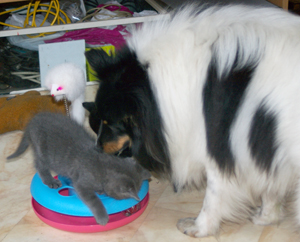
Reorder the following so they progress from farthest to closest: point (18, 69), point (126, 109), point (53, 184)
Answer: point (18, 69), point (53, 184), point (126, 109)

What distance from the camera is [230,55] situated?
1.39 metres

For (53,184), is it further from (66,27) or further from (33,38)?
(33,38)

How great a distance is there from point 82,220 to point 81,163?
0.26 metres

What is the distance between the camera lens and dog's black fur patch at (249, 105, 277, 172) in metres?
1.34

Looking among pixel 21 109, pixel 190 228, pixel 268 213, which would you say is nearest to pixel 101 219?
pixel 190 228

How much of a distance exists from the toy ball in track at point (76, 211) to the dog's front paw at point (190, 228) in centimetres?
22

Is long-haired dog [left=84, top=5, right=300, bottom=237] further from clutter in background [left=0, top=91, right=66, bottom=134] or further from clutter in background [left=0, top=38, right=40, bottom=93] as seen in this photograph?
clutter in background [left=0, top=38, right=40, bottom=93]

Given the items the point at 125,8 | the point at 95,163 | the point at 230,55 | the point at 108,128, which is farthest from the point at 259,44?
the point at 125,8

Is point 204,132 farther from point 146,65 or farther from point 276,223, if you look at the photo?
point 276,223

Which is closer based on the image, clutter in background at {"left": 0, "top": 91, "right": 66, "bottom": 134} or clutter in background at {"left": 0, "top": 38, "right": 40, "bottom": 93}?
clutter in background at {"left": 0, "top": 91, "right": 66, "bottom": 134}

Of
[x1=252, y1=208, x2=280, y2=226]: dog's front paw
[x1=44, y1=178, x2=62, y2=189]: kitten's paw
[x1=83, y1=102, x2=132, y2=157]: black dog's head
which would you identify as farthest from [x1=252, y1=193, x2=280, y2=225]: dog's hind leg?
[x1=44, y1=178, x2=62, y2=189]: kitten's paw

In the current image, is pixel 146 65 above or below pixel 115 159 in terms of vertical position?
above

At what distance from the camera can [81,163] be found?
1691mm

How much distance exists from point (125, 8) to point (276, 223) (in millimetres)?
2676
